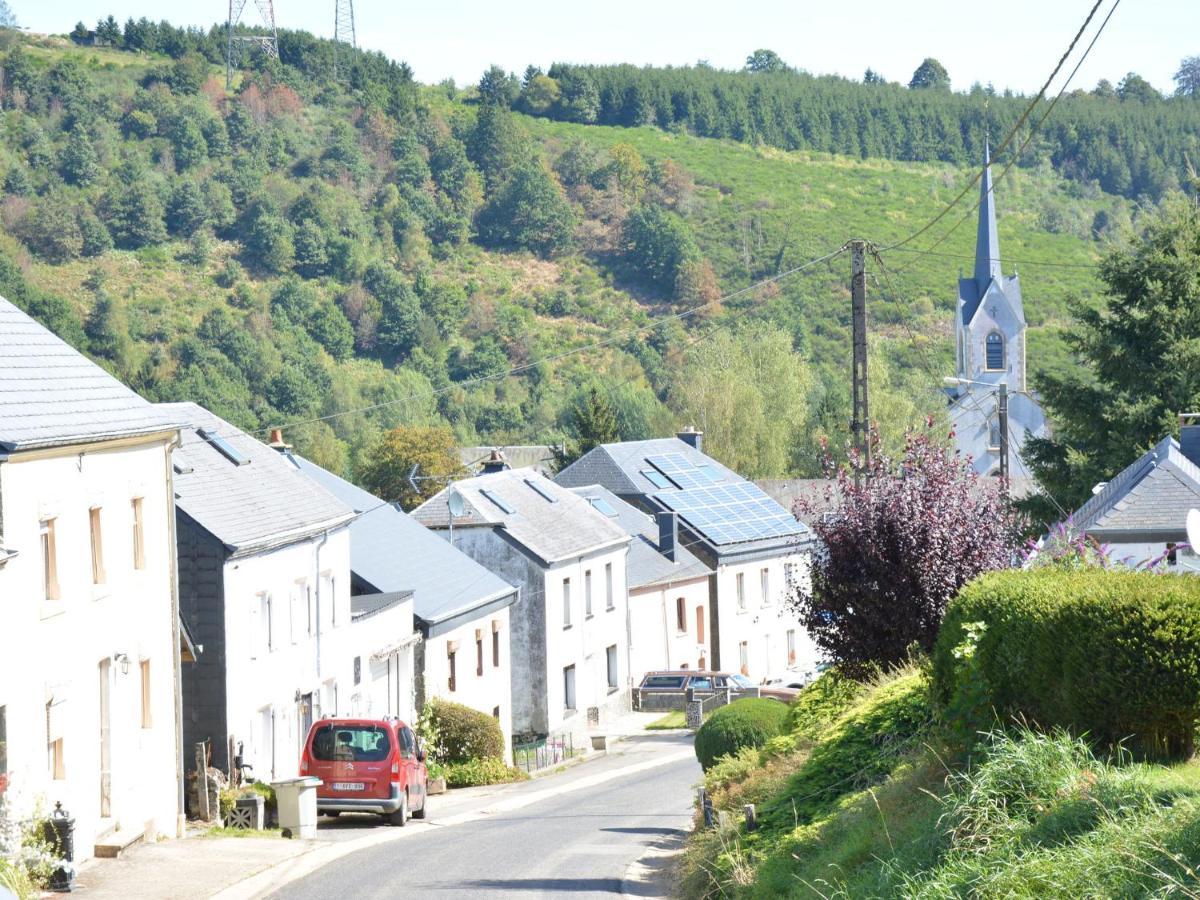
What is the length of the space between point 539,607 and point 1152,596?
1371 inches

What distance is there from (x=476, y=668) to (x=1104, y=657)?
98.1 ft

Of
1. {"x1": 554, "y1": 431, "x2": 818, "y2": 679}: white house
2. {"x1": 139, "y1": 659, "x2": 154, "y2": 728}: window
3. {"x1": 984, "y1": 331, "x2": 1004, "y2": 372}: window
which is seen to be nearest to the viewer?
{"x1": 139, "y1": 659, "x2": 154, "y2": 728}: window

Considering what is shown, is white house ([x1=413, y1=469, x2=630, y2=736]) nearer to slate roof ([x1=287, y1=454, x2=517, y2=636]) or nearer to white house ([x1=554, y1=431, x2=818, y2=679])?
slate roof ([x1=287, y1=454, x2=517, y2=636])

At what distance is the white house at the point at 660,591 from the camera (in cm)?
5272

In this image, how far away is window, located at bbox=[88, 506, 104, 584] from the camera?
19.4 m

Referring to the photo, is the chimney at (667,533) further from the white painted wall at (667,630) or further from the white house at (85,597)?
the white house at (85,597)

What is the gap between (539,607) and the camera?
145 feet

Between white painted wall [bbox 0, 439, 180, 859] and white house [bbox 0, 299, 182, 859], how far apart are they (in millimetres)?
25

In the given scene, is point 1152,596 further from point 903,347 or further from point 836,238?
point 836,238

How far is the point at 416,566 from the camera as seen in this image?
38094 mm

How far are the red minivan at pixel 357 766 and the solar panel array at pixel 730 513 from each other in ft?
109

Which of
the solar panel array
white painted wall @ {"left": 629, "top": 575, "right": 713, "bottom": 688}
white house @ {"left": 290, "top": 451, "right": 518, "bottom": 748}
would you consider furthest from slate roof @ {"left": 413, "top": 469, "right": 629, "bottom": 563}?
the solar panel array

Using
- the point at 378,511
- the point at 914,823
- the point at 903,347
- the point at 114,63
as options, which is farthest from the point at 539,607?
the point at 114,63

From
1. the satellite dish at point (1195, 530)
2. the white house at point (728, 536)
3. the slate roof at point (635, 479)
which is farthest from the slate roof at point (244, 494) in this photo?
the slate roof at point (635, 479)
